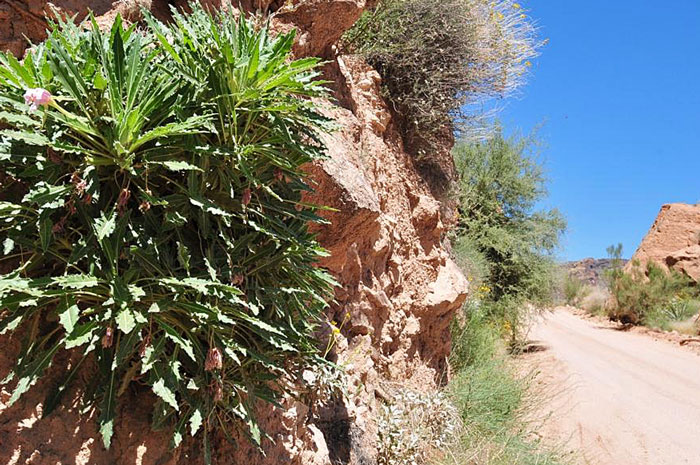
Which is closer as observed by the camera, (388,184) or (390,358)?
(390,358)

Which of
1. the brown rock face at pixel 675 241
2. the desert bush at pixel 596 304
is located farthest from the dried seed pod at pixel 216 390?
the desert bush at pixel 596 304

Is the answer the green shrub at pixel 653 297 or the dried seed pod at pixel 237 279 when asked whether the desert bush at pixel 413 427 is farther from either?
the green shrub at pixel 653 297

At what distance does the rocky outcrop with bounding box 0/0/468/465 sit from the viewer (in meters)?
1.98

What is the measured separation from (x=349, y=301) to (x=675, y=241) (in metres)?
24.1

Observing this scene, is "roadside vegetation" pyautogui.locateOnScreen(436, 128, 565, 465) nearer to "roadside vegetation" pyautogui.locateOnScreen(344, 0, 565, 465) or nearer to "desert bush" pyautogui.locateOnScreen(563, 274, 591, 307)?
"roadside vegetation" pyautogui.locateOnScreen(344, 0, 565, 465)

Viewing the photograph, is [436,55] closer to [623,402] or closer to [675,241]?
[623,402]

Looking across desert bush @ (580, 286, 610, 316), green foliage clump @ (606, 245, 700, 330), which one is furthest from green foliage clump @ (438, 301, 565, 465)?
desert bush @ (580, 286, 610, 316)

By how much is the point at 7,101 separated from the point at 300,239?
48.5 inches

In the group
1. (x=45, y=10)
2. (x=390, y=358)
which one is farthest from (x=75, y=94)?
(x=390, y=358)

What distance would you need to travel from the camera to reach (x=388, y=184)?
17.4ft

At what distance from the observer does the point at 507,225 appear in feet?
38.8

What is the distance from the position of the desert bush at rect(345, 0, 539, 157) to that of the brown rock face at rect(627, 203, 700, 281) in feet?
63.1

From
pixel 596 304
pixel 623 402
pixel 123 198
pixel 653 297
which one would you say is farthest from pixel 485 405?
pixel 596 304

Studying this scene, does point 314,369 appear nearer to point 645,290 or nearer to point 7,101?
Result: point 7,101
